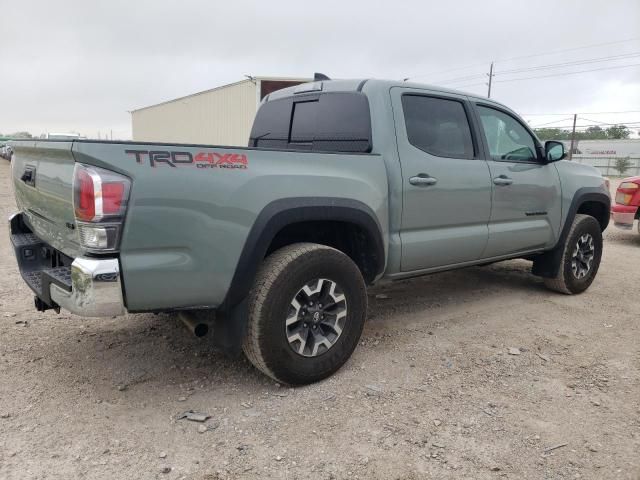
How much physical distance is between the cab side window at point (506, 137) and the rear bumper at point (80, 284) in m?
3.19

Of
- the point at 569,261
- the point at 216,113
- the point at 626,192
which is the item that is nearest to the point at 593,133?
the point at 216,113

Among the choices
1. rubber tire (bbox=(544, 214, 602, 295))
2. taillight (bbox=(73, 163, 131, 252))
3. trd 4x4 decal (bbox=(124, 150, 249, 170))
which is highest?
trd 4x4 decal (bbox=(124, 150, 249, 170))

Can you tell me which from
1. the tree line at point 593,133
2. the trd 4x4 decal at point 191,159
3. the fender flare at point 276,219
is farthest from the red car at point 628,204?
the tree line at point 593,133

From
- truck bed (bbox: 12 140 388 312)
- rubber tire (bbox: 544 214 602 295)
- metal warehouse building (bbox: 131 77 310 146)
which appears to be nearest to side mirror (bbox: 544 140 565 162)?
rubber tire (bbox: 544 214 602 295)

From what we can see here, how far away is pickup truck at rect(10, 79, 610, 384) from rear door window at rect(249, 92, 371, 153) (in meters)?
0.01

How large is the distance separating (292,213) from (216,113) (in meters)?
20.6

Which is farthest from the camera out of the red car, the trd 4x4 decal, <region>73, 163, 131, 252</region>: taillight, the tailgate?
the red car

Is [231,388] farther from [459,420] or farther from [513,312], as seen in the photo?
[513,312]

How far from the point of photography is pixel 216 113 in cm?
2242

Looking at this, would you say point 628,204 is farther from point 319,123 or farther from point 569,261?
point 319,123

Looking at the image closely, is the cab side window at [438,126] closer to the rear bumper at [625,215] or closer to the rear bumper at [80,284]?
the rear bumper at [80,284]

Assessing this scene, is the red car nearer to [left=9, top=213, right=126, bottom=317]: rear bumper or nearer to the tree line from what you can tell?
[left=9, top=213, right=126, bottom=317]: rear bumper

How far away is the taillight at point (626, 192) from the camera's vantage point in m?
8.40

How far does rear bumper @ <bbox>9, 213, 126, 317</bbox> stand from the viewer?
2416 mm
